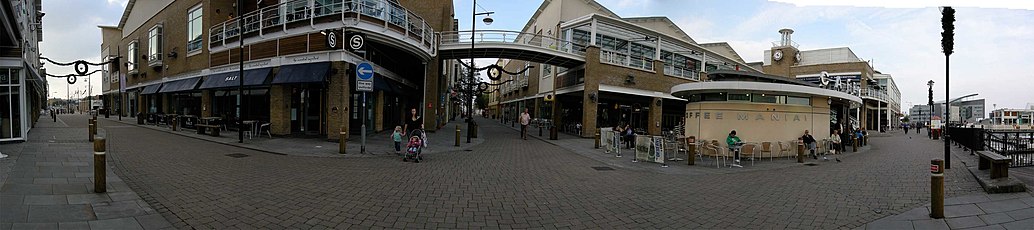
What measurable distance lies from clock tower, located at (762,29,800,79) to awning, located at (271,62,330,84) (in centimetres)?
5936

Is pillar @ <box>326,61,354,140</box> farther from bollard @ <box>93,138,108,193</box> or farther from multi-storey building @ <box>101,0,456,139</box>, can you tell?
bollard @ <box>93,138,108,193</box>

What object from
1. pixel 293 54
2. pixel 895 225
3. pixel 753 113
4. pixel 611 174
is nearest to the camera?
pixel 895 225

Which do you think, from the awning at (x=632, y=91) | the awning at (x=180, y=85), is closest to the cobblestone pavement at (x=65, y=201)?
the awning at (x=180, y=85)

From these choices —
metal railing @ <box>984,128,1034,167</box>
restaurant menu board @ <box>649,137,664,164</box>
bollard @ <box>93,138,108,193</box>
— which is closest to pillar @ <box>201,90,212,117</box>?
bollard @ <box>93,138,108,193</box>

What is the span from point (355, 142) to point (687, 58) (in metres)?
29.2

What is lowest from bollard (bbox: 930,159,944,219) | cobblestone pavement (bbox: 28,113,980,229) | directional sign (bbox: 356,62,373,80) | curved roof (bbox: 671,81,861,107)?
cobblestone pavement (bbox: 28,113,980,229)

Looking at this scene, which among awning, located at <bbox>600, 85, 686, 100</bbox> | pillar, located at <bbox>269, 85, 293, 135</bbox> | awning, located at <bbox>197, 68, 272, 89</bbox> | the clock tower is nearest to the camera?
awning, located at <bbox>197, 68, 272, 89</bbox>

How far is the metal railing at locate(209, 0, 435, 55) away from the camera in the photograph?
16016 mm

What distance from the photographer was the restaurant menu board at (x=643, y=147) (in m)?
12.3

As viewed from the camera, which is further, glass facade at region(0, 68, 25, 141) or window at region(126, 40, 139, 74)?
window at region(126, 40, 139, 74)

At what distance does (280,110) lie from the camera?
57.4ft

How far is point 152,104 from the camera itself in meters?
31.3

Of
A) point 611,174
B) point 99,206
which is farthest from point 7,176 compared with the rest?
point 611,174

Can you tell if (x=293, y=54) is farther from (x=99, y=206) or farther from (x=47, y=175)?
(x=99, y=206)
